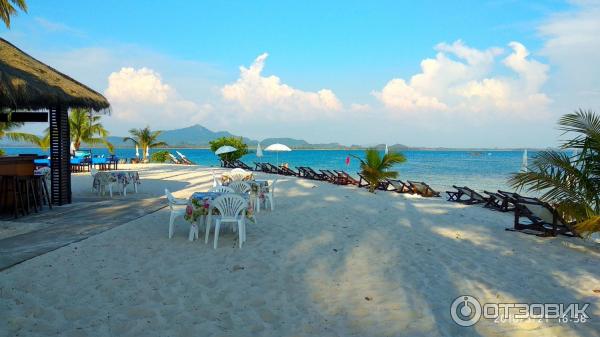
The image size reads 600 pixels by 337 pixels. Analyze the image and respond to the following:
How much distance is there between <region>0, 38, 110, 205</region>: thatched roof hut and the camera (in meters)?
7.90

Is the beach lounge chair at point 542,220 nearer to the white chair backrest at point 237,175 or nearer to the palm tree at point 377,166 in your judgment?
the palm tree at point 377,166

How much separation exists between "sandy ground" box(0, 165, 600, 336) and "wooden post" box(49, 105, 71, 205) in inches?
121

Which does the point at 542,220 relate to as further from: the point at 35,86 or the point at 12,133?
the point at 12,133

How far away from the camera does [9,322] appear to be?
10.4ft

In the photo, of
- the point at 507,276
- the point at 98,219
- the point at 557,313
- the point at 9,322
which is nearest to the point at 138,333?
the point at 9,322

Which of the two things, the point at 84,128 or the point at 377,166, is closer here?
the point at 377,166

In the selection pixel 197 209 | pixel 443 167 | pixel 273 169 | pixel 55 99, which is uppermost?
pixel 55 99

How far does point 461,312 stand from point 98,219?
6.40 meters

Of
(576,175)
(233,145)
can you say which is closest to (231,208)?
(576,175)

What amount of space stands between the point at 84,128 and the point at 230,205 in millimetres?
23223

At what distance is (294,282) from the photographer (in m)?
4.24

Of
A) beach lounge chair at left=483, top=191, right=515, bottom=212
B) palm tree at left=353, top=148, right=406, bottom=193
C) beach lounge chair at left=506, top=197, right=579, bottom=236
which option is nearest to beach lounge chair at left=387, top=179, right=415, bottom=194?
palm tree at left=353, top=148, right=406, bottom=193

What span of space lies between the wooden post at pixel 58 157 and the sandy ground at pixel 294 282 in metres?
3.06

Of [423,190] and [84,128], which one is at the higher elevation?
[84,128]
